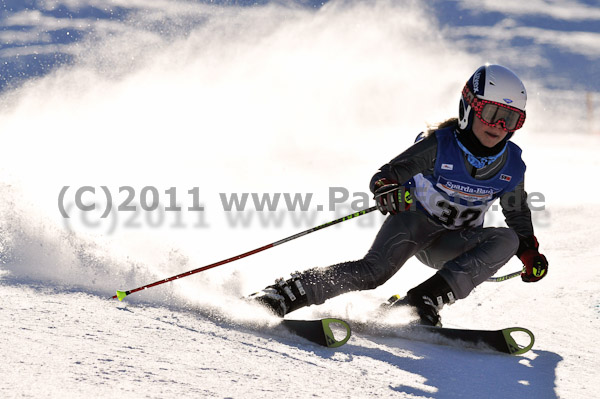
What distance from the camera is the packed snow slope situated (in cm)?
237

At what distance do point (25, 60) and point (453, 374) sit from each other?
1936 inches

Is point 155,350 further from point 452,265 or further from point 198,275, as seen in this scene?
point 452,265

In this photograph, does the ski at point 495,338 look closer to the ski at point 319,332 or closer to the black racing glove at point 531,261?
the black racing glove at point 531,261

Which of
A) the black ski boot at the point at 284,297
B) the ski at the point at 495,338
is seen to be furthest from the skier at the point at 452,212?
the ski at the point at 495,338

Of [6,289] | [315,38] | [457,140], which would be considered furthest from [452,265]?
[315,38]

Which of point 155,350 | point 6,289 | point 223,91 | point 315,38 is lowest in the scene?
point 155,350

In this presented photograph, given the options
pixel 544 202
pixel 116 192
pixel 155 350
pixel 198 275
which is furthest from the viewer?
pixel 544 202

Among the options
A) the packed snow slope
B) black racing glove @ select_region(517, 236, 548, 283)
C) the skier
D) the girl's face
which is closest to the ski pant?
the skier

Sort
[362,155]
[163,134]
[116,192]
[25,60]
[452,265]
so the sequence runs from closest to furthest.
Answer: [452,265] < [116,192] < [163,134] < [362,155] < [25,60]

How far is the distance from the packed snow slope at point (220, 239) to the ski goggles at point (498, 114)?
1.19m

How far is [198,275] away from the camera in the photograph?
3832mm

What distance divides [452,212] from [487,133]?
1.73ft

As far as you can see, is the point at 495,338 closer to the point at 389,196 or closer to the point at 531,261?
the point at 531,261

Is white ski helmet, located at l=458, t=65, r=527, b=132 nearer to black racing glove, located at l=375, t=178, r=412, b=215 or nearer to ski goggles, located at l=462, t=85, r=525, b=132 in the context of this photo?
ski goggles, located at l=462, t=85, r=525, b=132
